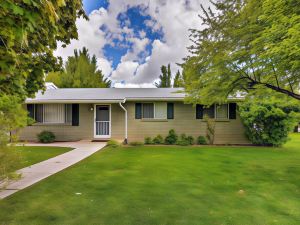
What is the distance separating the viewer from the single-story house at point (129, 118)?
14.2 m

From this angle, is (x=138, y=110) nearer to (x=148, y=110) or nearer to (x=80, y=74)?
(x=148, y=110)

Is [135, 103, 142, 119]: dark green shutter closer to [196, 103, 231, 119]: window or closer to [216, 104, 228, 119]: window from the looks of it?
[196, 103, 231, 119]: window

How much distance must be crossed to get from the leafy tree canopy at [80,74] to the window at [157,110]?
18.6 metres

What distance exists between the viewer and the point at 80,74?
1257 inches

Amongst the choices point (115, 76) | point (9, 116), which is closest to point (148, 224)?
point (9, 116)

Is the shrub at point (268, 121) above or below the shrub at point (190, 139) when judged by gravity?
above

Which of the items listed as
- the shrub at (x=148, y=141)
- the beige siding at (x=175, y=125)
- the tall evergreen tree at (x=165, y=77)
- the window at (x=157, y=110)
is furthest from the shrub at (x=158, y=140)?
the tall evergreen tree at (x=165, y=77)

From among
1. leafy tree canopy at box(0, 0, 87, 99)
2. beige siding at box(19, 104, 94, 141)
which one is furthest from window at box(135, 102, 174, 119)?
leafy tree canopy at box(0, 0, 87, 99)

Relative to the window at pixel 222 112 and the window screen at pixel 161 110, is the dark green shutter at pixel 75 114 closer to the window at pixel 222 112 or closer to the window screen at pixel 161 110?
the window screen at pixel 161 110

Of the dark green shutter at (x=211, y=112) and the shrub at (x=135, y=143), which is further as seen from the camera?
the dark green shutter at (x=211, y=112)

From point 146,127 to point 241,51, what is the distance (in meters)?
8.82

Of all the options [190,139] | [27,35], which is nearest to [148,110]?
[190,139]

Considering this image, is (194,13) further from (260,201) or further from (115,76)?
(115,76)

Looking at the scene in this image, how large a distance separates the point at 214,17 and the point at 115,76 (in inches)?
1282
